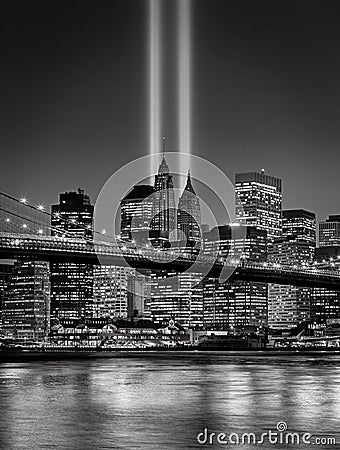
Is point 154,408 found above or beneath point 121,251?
beneath

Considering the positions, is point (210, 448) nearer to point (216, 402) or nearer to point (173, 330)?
point (216, 402)

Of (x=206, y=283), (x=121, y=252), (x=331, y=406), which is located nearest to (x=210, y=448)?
(x=331, y=406)

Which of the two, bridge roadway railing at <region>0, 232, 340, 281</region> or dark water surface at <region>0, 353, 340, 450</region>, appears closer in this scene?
dark water surface at <region>0, 353, 340, 450</region>

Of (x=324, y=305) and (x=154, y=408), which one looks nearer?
(x=154, y=408)

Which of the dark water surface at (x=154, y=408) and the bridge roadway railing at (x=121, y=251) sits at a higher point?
the bridge roadway railing at (x=121, y=251)

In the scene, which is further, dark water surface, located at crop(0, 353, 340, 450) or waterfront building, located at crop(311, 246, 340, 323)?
waterfront building, located at crop(311, 246, 340, 323)

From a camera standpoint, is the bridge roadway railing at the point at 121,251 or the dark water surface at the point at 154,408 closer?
the dark water surface at the point at 154,408

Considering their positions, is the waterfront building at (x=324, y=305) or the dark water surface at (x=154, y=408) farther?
the waterfront building at (x=324, y=305)

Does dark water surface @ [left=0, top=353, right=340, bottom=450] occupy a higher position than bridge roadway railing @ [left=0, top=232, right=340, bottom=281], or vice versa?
bridge roadway railing @ [left=0, top=232, right=340, bottom=281]
